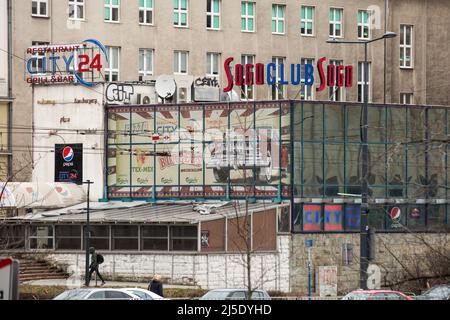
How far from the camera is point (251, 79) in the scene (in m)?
63.4

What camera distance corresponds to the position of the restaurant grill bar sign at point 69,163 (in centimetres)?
6375

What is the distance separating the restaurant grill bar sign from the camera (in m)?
63.8

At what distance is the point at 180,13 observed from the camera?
75500mm

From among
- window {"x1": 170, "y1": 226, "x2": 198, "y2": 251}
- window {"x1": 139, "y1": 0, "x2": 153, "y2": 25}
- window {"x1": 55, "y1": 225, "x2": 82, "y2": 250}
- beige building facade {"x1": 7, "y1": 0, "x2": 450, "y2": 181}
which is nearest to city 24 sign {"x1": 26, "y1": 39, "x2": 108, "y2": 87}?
beige building facade {"x1": 7, "y1": 0, "x2": 450, "y2": 181}

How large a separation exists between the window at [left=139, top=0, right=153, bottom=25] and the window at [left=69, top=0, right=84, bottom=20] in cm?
407

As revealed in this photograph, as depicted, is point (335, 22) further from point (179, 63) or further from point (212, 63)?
point (179, 63)

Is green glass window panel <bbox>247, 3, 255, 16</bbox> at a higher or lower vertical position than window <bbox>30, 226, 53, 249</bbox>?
higher

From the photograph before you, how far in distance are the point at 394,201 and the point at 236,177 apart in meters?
8.40

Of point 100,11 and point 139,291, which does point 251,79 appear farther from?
point 139,291

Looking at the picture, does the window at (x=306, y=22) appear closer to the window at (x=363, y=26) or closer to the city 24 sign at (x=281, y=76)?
the window at (x=363, y=26)

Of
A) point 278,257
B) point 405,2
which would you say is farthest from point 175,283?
point 405,2

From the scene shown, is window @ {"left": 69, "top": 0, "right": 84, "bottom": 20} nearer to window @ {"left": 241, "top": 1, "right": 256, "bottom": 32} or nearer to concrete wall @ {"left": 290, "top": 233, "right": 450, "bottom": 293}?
window @ {"left": 241, "top": 1, "right": 256, "bottom": 32}

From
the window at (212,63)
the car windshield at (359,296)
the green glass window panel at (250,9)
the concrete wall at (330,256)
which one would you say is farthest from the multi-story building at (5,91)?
the car windshield at (359,296)

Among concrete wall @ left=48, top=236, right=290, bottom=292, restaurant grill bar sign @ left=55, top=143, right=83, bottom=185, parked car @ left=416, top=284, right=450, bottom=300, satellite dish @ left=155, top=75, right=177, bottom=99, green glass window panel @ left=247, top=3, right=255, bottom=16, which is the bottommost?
concrete wall @ left=48, top=236, right=290, bottom=292
